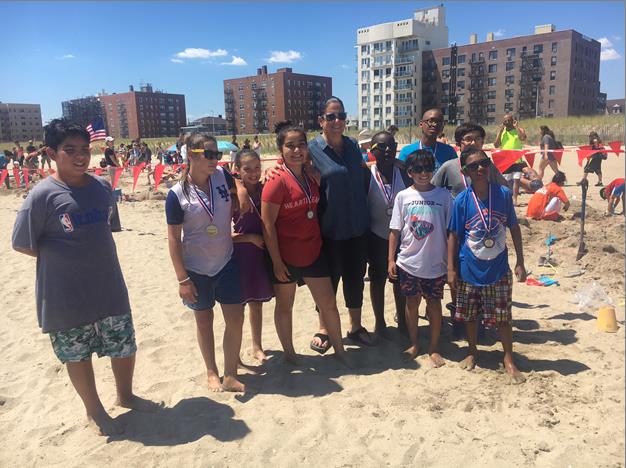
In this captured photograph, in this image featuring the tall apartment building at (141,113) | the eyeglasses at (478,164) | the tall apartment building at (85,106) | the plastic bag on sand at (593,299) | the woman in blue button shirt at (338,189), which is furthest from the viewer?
the tall apartment building at (141,113)

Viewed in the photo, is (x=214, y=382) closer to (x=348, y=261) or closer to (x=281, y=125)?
(x=348, y=261)

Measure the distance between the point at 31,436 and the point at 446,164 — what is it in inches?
150

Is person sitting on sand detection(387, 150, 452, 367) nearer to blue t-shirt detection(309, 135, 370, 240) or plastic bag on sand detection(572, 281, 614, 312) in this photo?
blue t-shirt detection(309, 135, 370, 240)

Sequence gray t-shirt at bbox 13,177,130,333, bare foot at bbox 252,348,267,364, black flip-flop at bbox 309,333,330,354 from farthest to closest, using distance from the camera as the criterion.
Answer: black flip-flop at bbox 309,333,330,354 < bare foot at bbox 252,348,267,364 < gray t-shirt at bbox 13,177,130,333

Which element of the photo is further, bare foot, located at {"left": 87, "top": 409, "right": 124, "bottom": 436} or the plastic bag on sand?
the plastic bag on sand

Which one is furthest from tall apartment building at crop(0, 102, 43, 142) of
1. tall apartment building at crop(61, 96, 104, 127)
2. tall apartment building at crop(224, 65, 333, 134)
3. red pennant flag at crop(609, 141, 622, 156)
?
red pennant flag at crop(609, 141, 622, 156)

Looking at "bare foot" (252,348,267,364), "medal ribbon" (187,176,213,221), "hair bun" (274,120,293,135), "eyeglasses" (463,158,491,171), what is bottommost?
"bare foot" (252,348,267,364)

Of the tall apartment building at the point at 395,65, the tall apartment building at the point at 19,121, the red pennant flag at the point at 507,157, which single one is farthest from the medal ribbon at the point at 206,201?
the tall apartment building at the point at 19,121

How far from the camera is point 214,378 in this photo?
3.58 metres

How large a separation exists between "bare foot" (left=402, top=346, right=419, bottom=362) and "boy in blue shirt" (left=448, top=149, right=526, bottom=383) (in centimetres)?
65

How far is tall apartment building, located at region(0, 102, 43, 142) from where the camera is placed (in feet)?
414

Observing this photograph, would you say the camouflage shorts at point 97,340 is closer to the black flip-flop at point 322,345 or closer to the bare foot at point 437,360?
the black flip-flop at point 322,345

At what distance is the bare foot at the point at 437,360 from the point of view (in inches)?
146

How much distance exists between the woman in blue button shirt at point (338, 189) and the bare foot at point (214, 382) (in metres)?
1.21
